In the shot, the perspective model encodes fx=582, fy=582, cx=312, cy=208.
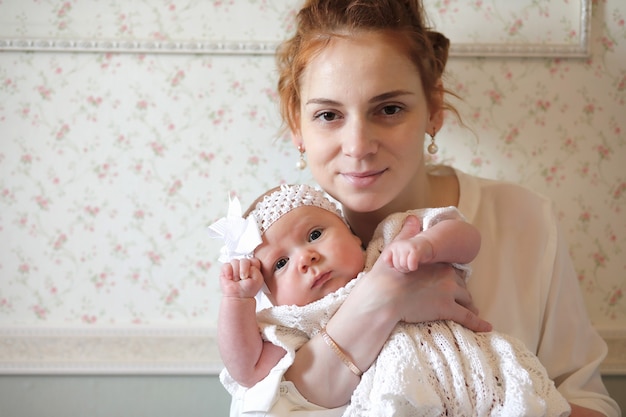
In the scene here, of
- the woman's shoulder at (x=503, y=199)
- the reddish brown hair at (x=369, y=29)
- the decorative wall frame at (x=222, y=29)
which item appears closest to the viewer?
the reddish brown hair at (x=369, y=29)

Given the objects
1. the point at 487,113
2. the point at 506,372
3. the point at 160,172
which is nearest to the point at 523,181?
the point at 487,113

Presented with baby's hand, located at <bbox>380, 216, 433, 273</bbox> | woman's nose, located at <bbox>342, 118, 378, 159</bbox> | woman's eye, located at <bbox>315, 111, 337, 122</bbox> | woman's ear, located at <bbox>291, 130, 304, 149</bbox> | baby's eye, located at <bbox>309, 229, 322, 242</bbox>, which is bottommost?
baby's eye, located at <bbox>309, 229, 322, 242</bbox>

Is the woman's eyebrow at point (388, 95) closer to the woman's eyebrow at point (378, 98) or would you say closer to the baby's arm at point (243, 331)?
the woman's eyebrow at point (378, 98)

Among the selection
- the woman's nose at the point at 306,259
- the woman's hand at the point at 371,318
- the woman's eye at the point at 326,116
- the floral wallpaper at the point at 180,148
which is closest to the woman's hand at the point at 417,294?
the woman's hand at the point at 371,318

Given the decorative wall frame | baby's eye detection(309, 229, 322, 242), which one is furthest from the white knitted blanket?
the decorative wall frame

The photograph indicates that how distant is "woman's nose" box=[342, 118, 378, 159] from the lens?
1.35 metres

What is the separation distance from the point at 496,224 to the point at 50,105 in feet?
4.69

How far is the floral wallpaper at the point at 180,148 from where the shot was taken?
183 centimetres

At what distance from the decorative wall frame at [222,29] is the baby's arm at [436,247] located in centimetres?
82

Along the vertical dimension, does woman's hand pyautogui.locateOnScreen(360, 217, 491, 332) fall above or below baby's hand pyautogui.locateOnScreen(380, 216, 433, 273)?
below

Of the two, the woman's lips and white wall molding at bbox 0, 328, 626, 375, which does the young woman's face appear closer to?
the woman's lips

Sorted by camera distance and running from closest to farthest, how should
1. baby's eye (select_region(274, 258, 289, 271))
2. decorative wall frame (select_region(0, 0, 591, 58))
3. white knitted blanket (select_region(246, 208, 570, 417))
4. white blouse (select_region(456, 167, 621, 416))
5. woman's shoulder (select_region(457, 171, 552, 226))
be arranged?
white knitted blanket (select_region(246, 208, 570, 417))
baby's eye (select_region(274, 258, 289, 271))
white blouse (select_region(456, 167, 621, 416))
woman's shoulder (select_region(457, 171, 552, 226))
decorative wall frame (select_region(0, 0, 591, 58))

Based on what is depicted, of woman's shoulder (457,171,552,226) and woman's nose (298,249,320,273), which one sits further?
woman's shoulder (457,171,552,226)

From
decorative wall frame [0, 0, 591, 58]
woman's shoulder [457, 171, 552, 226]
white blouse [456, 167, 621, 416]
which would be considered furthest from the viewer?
decorative wall frame [0, 0, 591, 58]
